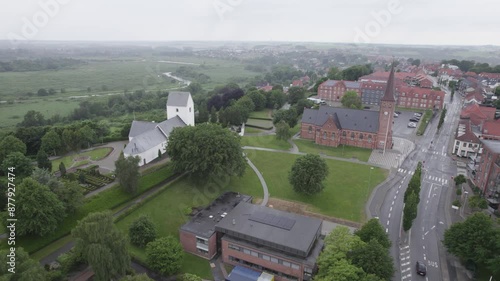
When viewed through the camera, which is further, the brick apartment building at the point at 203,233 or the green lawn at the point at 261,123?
the green lawn at the point at 261,123

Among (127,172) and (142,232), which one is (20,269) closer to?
(142,232)

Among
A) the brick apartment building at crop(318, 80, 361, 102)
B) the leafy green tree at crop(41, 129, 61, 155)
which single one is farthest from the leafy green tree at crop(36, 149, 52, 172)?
the brick apartment building at crop(318, 80, 361, 102)

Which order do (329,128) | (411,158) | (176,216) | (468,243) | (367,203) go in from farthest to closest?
(329,128)
(411,158)
(367,203)
(176,216)
(468,243)

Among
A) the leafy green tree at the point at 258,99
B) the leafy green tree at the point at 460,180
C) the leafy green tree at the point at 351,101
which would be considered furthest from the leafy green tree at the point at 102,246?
the leafy green tree at the point at 351,101

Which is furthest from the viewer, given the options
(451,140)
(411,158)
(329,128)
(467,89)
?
(467,89)

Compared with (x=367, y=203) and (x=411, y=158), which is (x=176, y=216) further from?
(x=411, y=158)

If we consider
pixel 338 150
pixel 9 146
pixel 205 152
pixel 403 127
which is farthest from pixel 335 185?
pixel 9 146

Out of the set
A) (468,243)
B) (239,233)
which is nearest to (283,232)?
(239,233)

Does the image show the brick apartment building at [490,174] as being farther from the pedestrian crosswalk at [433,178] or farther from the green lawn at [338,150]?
the green lawn at [338,150]
